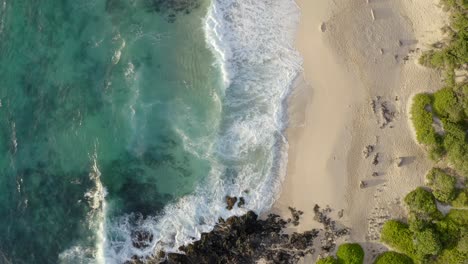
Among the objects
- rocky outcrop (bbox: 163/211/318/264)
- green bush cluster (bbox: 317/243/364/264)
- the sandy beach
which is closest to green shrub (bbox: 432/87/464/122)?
the sandy beach

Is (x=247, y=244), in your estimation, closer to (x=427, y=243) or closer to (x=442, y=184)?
(x=427, y=243)

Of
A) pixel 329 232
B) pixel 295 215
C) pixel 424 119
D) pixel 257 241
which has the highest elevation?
pixel 424 119

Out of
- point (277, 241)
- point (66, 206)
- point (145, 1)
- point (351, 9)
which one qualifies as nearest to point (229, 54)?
point (145, 1)

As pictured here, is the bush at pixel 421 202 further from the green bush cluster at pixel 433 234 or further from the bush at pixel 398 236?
the bush at pixel 398 236

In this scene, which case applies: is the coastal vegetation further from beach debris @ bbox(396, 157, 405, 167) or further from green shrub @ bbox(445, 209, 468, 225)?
beach debris @ bbox(396, 157, 405, 167)

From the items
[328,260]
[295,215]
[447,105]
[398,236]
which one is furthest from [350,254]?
[447,105]

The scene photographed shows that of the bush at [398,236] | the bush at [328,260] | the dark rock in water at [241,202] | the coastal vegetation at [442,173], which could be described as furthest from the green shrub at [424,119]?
the dark rock in water at [241,202]

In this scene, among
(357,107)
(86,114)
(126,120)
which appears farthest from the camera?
(86,114)
